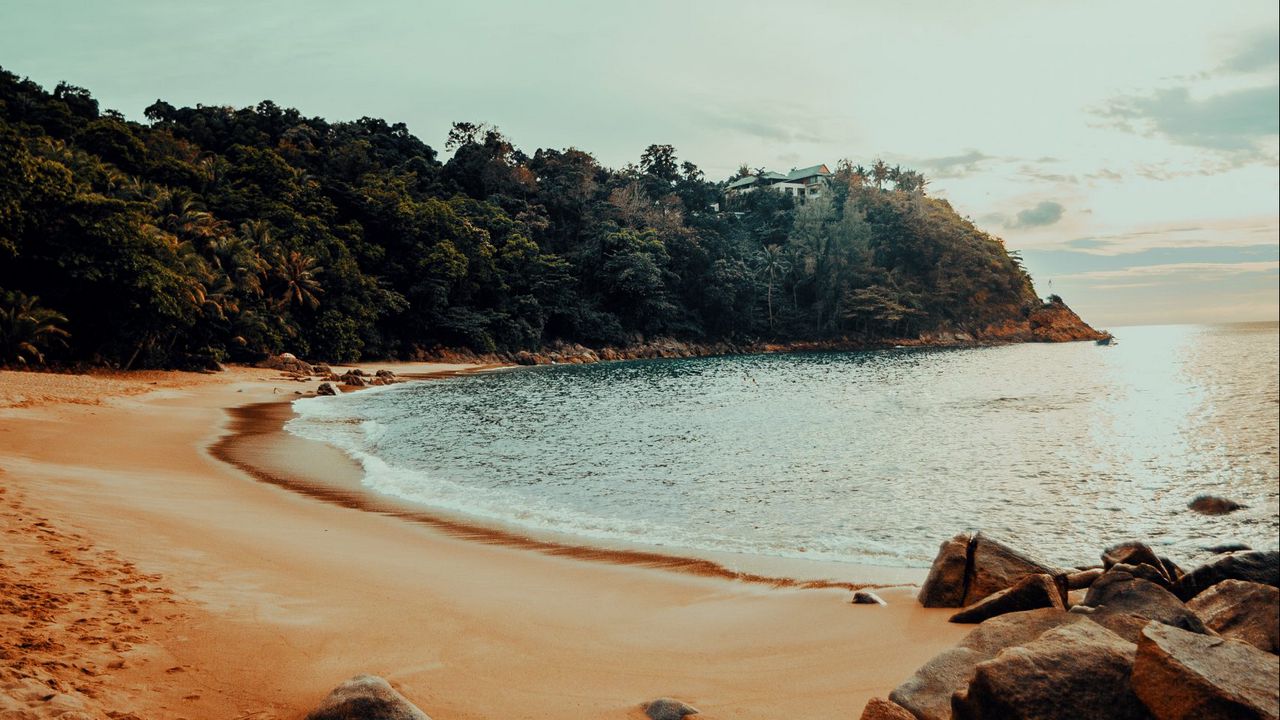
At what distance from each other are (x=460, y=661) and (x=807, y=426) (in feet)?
72.2

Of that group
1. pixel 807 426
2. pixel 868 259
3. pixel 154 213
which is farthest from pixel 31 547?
pixel 868 259

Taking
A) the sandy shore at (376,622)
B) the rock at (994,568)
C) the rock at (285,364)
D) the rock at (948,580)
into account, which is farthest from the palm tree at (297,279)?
the rock at (994,568)

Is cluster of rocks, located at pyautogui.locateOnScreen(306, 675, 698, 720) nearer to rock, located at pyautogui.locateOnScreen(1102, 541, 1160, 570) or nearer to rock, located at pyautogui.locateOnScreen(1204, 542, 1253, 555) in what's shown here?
rock, located at pyautogui.locateOnScreen(1102, 541, 1160, 570)

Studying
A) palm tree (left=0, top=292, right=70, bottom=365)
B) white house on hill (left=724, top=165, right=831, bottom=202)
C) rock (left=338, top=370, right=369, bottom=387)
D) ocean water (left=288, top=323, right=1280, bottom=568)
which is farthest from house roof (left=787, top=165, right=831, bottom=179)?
palm tree (left=0, top=292, right=70, bottom=365)

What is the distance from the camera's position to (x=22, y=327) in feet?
105

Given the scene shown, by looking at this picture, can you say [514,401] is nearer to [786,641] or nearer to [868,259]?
[786,641]

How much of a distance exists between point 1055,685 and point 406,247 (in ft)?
238

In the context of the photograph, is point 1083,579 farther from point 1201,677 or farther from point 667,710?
point 667,710

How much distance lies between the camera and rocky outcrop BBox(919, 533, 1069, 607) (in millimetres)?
8203

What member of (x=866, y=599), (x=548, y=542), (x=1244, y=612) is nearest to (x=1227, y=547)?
(x=1244, y=612)

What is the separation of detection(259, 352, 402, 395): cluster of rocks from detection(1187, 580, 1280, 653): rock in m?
42.9

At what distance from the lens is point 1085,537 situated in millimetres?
12406

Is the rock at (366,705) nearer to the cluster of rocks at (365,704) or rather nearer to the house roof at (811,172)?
the cluster of rocks at (365,704)

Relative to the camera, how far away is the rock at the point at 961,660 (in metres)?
5.07
